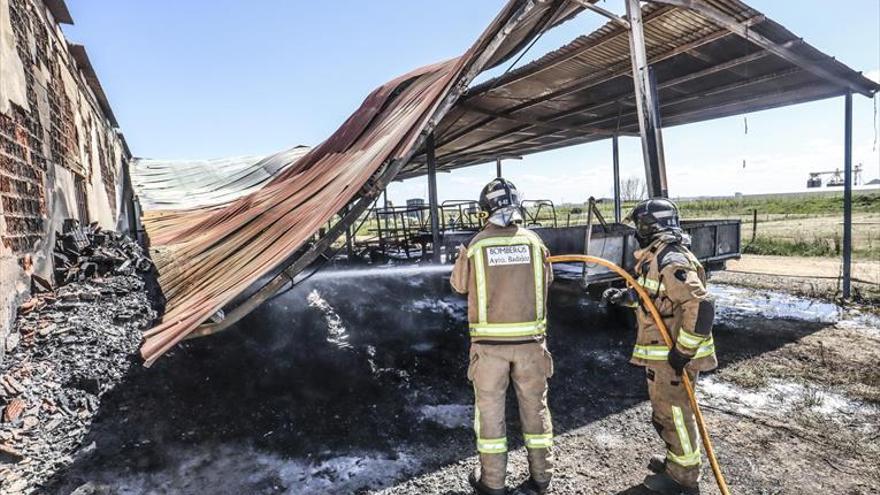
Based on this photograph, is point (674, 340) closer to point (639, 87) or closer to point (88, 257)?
point (639, 87)

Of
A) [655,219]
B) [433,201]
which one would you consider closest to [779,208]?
[433,201]

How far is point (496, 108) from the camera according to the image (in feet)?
23.5

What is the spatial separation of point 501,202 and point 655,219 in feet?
3.55

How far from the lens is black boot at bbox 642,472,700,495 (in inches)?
105

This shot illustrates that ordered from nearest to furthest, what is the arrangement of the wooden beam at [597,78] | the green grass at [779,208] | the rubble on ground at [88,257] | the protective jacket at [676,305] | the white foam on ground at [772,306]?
the protective jacket at [676,305], the wooden beam at [597,78], the rubble on ground at [88,257], the white foam on ground at [772,306], the green grass at [779,208]

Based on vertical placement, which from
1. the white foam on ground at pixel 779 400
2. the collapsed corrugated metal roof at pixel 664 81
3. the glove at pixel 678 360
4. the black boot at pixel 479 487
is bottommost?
the white foam on ground at pixel 779 400

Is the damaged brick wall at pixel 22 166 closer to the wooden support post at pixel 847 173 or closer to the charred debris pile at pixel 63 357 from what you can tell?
the charred debris pile at pixel 63 357

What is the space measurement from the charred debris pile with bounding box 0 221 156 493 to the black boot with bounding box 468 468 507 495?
8.76ft

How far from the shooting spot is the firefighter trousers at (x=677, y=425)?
265cm

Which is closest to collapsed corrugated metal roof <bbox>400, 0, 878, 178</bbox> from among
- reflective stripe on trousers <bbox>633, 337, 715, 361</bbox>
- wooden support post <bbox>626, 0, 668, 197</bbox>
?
wooden support post <bbox>626, 0, 668, 197</bbox>

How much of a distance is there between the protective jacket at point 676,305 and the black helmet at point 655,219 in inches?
3.5

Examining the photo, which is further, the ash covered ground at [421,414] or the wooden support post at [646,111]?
the wooden support post at [646,111]

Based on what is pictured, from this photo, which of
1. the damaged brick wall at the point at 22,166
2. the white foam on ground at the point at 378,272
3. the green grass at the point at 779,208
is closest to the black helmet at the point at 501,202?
the damaged brick wall at the point at 22,166

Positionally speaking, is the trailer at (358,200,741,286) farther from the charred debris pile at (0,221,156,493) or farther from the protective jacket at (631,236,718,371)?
the charred debris pile at (0,221,156,493)
